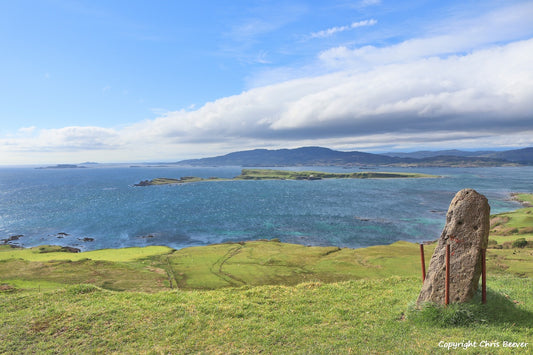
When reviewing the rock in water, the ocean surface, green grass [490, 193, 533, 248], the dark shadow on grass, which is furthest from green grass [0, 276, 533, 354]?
the ocean surface

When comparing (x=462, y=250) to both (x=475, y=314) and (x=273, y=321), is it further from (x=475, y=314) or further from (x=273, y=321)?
(x=273, y=321)

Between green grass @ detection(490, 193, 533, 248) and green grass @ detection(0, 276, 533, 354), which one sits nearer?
green grass @ detection(0, 276, 533, 354)

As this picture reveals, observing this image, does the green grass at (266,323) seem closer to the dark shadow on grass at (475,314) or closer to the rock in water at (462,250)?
the dark shadow on grass at (475,314)

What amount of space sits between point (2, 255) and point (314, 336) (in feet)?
238

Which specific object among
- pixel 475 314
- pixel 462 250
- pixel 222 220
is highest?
pixel 462 250

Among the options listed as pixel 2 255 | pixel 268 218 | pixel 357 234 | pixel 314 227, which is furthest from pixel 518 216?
pixel 2 255

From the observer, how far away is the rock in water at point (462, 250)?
15.2 meters

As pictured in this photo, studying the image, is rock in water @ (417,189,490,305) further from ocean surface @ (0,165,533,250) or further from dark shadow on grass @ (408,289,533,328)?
ocean surface @ (0,165,533,250)

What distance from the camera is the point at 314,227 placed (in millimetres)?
93188

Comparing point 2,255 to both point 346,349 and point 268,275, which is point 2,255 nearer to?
point 268,275

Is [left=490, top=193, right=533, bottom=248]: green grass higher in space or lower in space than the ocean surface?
higher

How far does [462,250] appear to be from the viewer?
51.9 ft

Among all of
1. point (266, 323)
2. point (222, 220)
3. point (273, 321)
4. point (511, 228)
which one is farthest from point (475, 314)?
point (222, 220)

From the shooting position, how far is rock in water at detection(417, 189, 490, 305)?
50.0ft
